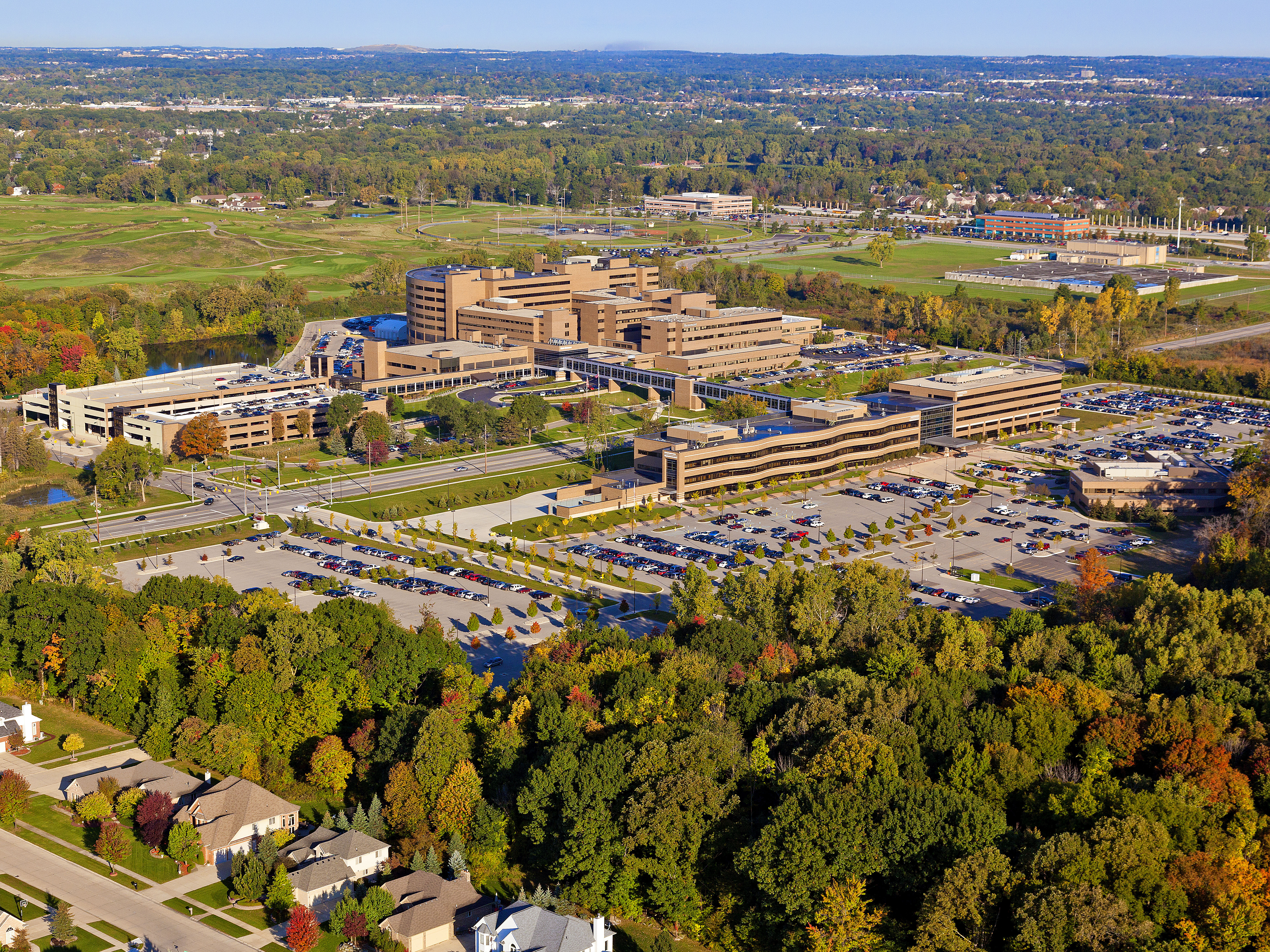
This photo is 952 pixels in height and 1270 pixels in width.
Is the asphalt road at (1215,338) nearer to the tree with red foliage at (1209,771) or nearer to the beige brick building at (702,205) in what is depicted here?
the tree with red foliage at (1209,771)

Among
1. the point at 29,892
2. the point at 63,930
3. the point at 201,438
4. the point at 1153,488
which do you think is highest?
the point at 201,438

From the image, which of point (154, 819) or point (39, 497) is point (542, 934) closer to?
point (154, 819)

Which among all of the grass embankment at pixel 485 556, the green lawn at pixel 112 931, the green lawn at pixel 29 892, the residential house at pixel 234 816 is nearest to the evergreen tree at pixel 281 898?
the residential house at pixel 234 816

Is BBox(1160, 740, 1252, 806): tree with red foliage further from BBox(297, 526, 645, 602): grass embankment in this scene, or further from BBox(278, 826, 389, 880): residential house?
BBox(297, 526, 645, 602): grass embankment

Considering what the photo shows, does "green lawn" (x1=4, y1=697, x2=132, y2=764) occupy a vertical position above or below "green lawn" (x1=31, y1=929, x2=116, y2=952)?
below

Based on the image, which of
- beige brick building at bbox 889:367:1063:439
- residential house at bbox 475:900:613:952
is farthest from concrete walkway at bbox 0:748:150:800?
→ beige brick building at bbox 889:367:1063:439

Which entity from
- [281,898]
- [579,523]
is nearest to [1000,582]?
[579,523]
